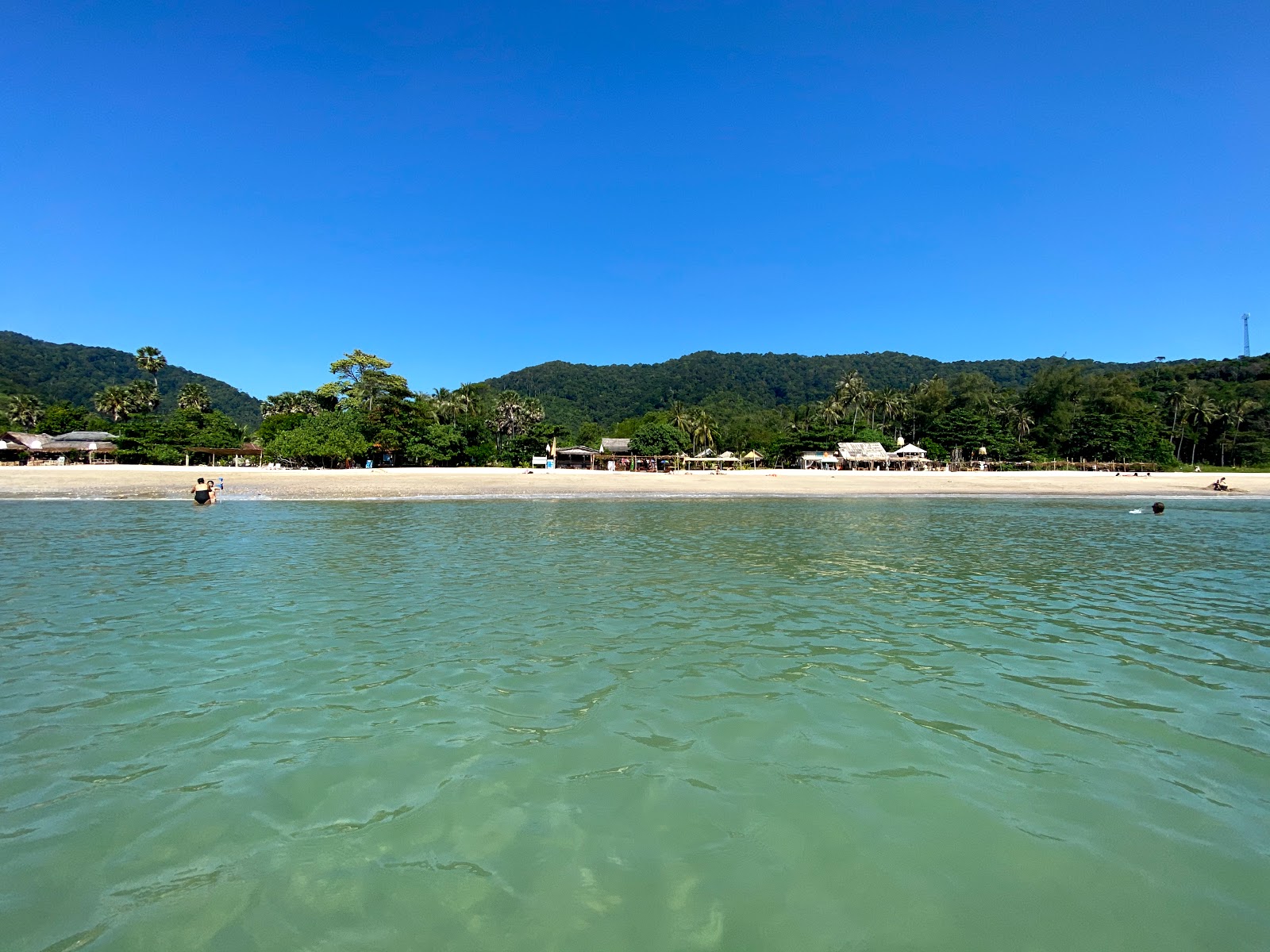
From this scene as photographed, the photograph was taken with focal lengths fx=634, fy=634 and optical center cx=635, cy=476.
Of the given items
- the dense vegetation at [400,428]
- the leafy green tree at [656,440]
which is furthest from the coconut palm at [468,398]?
the leafy green tree at [656,440]

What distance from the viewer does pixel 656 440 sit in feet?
240

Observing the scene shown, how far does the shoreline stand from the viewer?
3172cm

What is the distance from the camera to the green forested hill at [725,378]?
419 feet

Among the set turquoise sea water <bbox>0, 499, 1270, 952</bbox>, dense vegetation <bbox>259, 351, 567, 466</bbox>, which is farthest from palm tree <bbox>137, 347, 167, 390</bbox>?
turquoise sea water <bbox>0, 499, 1270, 952</bbox>

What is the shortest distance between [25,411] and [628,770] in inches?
4061

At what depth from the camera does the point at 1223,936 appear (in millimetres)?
2752

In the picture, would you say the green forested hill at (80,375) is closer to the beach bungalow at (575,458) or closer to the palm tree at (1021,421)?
the beach bungalow at (575,458)

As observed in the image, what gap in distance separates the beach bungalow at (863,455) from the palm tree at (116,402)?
85245 mm

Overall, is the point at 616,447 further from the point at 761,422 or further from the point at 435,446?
the point at 761,422

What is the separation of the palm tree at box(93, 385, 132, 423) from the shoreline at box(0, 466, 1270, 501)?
125ft

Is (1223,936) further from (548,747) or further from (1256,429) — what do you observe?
(1256,429)

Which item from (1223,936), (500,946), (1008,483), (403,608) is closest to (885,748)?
(1223,936)

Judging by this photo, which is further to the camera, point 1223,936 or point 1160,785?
point 1160,785

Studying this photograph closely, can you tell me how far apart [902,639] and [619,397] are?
126076mm
